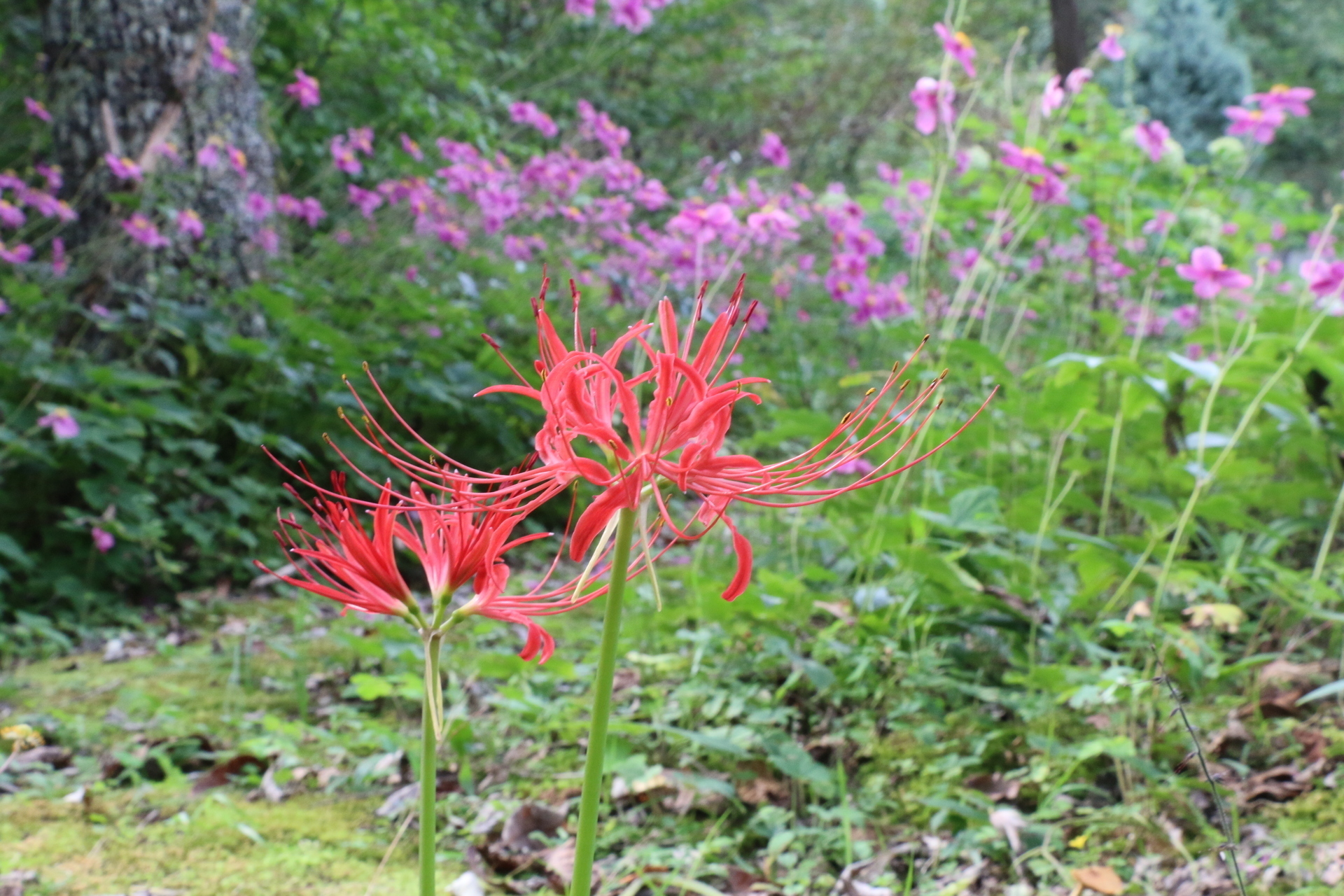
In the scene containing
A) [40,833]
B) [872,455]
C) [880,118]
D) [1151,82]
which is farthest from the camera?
[1151,82]

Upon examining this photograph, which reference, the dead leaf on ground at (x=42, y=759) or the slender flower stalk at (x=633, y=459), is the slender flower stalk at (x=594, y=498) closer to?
the slender flower stalk at (x=633, y=459)

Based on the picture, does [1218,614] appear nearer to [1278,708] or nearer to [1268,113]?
[1278,708]

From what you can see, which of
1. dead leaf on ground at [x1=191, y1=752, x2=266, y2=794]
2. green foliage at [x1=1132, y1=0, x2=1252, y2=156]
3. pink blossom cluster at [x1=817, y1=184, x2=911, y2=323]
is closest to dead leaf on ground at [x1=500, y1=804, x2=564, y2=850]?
dead leaf on ground at [x1=191, y1=752, x2=266, y2=794]

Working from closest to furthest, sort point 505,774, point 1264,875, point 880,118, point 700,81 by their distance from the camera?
point 1264,875 < point 505,774 < point 700,81 < point 880,118

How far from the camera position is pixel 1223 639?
2.57 meters

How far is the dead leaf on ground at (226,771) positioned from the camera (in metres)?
2.07

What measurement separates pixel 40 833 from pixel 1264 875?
2020 mm

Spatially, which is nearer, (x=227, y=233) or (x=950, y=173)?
(x=227, y=233)

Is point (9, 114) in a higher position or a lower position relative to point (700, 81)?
lower

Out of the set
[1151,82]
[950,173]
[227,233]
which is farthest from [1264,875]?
[1151,82]

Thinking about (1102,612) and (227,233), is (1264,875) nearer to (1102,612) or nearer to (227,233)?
(1102,612)

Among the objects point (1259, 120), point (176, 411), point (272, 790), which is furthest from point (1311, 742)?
point (176, 411)

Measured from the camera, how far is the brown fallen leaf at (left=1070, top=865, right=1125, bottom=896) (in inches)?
56.5

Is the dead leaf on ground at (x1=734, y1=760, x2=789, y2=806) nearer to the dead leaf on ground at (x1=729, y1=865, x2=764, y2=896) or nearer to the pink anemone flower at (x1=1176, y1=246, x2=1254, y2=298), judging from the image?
the dead leaf on ground at (x1=729, y1=865, x2=764, y2=896)
